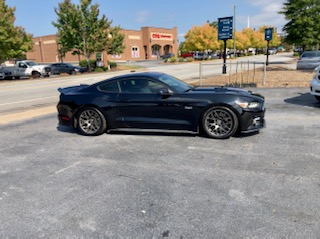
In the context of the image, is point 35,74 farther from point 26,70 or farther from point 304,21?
point 304,21

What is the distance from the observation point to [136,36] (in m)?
68.8

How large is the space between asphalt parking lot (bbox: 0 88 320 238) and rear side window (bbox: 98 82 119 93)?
3.27 ft

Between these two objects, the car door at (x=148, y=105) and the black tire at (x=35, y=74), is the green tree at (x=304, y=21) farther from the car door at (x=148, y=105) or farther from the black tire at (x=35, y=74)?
the black tire at (x=35, y=74)

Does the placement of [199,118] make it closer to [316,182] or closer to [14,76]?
[316,182]

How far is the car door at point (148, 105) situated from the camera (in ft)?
18.6

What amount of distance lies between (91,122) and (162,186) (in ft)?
10.0

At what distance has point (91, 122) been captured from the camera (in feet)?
20.5

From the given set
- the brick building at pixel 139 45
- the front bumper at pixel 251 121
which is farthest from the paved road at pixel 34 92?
the brick building at pixel 139 45

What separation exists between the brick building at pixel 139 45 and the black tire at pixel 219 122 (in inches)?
2427

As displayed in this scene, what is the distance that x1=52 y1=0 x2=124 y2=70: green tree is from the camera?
97.5 feet

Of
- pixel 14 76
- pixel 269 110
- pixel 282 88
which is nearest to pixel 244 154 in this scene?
pixel 269 110

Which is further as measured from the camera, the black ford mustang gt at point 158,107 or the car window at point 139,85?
the car window at point 139,85

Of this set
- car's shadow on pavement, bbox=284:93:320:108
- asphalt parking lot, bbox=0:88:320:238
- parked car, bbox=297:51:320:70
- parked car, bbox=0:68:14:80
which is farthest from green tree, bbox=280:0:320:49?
parked car, bbox=0:68:14:80

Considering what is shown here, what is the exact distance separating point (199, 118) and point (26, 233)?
11.9ft
